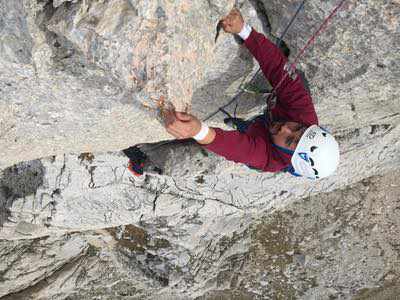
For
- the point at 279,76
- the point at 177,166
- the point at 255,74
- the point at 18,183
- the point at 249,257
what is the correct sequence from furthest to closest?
the point at 249,257, the point at 18,183, the point at 177,166, the point at 255,74, the point at 279,76

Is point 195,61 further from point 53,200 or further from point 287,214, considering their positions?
point 287,214

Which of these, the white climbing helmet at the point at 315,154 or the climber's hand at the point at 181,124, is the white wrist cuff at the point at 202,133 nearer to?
the climber's hand at the point at 181,124

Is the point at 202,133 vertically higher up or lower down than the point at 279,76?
lower down

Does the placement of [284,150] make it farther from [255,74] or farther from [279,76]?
[255,74]

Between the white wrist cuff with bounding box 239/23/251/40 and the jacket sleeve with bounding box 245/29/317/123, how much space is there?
0.06 m

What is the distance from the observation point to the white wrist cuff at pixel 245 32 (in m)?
5.06

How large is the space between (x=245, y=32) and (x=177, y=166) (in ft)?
10.5

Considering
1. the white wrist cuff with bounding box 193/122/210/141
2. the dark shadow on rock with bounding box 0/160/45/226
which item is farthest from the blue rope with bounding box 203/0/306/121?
the dark shadow on rock with bounding box 0/160/45/226

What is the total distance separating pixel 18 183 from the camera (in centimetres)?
823

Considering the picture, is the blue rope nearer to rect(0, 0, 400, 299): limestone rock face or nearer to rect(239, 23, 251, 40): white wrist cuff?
rect(0, 0, 400, 299): limestone rock face

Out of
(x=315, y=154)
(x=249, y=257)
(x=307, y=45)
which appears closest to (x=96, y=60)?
(x=307, y=45)

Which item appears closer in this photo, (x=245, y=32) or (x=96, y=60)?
(x=96, y=60)

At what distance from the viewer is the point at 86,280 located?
1133cm

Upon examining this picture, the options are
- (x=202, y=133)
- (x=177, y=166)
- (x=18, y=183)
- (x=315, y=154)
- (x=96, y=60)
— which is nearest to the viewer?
(x=96, y=60)
